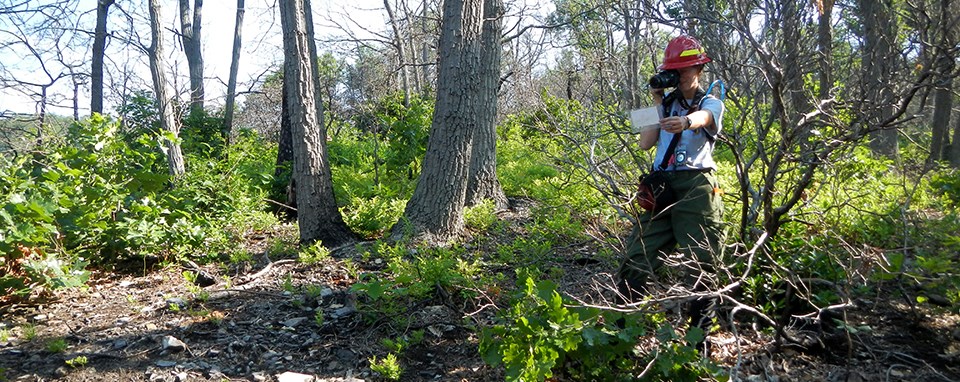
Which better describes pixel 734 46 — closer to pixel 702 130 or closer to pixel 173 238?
pixel 702 130

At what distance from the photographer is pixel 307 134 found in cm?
540

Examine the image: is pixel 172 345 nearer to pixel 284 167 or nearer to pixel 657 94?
pixel 657 94

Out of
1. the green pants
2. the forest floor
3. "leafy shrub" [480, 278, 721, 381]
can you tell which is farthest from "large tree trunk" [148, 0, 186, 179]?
the green pants

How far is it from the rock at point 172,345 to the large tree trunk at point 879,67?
4.06 metres

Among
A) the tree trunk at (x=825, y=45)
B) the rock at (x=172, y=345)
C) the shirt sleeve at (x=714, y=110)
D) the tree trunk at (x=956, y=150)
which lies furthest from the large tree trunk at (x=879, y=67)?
the tree trunk at (x=956, y=150)

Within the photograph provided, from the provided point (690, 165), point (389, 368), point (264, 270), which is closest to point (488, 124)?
point (264, 270)

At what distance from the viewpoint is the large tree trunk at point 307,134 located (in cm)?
535

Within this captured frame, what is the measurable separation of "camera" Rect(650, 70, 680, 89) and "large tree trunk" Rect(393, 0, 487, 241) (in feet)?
7.49

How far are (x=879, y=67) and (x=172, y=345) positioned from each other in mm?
4815

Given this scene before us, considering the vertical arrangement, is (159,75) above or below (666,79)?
above

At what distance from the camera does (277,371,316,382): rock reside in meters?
3.24

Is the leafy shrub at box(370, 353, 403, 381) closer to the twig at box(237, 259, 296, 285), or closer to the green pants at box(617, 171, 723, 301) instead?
the green pants at box(617, 171, 723, 301)

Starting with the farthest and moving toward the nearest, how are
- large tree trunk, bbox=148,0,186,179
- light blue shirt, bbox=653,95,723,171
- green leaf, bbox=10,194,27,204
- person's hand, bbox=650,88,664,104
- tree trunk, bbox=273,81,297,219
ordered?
large tree trunk, bbox=148,0,186,179 < tree trunk, bbox=273,81,297,219 < green leaf, bbox=10,194,27,204 < person's hand, bbox=650,88,664,104 < light blue shirt, bbox=653,95,723,171

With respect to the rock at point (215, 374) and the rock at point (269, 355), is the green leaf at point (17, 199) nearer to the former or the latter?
the rock at point (215, 374)
